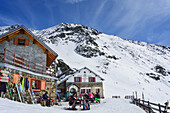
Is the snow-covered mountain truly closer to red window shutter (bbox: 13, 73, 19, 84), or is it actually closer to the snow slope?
the snow slope

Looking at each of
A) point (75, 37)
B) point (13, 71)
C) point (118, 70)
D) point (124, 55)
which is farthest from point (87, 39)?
point (13, 71)

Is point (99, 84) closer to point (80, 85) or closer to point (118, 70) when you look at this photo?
point (80, 85)

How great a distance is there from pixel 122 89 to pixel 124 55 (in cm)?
4146

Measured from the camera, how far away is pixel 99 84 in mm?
31969

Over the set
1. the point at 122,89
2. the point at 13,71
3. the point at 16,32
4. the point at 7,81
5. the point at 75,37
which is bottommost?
the point at 122,89

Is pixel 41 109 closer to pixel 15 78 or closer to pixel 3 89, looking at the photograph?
pixel 3 89

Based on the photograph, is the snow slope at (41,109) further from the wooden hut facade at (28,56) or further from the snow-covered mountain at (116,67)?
the snow-covered mountain at (116,67)

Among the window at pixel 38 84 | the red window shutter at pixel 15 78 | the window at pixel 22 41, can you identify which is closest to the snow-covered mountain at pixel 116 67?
the window at pixel 38 84

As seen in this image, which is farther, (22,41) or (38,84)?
(22,41)

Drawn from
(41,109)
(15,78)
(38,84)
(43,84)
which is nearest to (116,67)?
(43,84)

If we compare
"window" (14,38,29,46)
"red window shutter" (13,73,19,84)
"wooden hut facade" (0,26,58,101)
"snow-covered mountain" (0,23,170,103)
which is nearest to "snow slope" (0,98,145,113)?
"red window shutter" (13,73,19,84)

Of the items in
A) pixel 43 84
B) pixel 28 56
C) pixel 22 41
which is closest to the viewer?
pixel 43 84

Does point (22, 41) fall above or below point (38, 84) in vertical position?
above

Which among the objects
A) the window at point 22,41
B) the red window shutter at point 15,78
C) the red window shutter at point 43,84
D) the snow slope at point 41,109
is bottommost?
the snow slope at point 41,109
